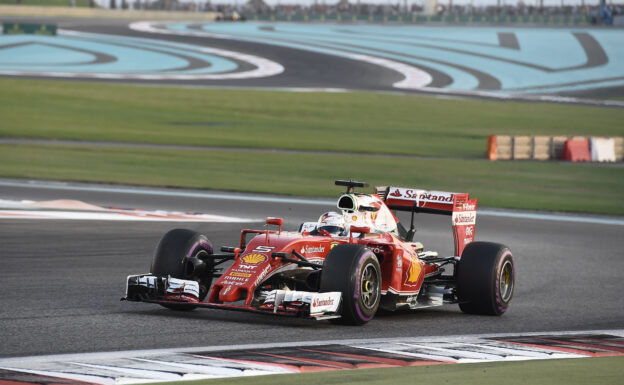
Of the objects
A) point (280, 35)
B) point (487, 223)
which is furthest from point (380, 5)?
point (487, 223)

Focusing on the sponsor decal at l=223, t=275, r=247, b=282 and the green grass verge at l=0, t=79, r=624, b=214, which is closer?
the sponsor decal at l=223, t=275, r=247, b=282

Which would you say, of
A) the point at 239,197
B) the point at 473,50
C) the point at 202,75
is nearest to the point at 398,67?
the point at 473,50

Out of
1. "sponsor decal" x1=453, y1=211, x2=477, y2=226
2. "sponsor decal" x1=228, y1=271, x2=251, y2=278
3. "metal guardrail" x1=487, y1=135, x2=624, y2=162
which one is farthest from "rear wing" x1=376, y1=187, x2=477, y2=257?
"metal guardrail" x1=487, y1=135, x2=624, y2=162

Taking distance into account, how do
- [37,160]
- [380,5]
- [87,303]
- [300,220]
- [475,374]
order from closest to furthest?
1. [475,374]
2. [87,303]
3. [300,220]
4. [37,160]
5. [380,5]

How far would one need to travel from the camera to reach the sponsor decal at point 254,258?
35.7 ft

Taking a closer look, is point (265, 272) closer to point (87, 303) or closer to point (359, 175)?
point (87, 303)

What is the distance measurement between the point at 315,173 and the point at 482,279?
771 inches

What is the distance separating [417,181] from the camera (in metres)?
30.2

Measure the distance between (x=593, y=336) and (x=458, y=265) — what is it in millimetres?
2154

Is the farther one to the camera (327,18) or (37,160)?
(327,18)

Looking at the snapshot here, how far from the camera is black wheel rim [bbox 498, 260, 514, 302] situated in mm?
12578

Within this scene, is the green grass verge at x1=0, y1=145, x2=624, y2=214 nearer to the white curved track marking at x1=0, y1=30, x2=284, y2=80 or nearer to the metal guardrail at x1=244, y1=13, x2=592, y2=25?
the white curved track marking at x1=0, y1=30, x2=284, y2=80

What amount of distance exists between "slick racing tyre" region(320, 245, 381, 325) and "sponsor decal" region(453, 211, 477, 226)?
273 cm

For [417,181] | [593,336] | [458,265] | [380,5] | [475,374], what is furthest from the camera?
[380,5]
